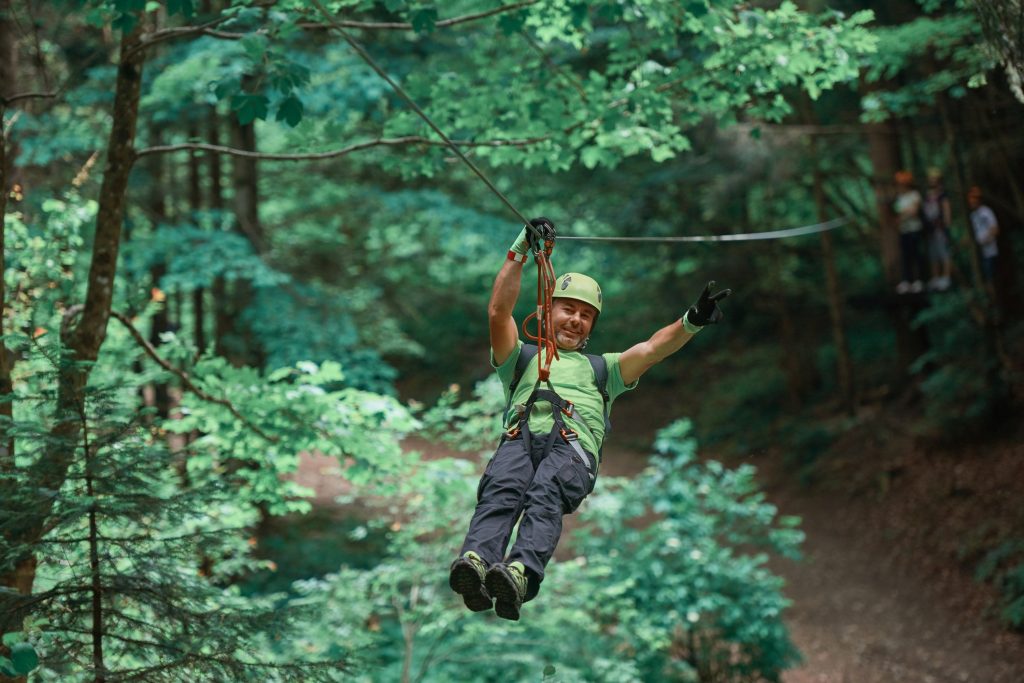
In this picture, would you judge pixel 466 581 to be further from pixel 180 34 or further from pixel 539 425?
pixel 180 34

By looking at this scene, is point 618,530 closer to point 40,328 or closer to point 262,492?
point 262,492

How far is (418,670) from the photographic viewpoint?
8164mm

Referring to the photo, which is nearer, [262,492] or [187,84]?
[262,492]

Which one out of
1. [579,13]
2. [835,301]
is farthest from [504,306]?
[835,301]

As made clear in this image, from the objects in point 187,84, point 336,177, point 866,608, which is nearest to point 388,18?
point 187,84

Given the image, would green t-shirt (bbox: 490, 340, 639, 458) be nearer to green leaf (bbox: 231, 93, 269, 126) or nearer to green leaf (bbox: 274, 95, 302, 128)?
green leaf (bbox: 274, 95, 302, 128)

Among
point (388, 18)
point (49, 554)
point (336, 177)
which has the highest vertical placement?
point (336, 177)

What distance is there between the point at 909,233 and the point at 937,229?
52 cm

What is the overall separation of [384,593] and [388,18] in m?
5.99

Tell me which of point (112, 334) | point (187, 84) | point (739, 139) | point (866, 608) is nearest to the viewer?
point (112, 334)

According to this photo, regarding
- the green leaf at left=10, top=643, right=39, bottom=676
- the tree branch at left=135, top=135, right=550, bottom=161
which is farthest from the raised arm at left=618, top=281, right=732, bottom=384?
the green leaf at left=10, top=643, right=39, bottom=676

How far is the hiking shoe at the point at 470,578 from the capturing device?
332 cm

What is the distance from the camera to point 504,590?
10.9 ft

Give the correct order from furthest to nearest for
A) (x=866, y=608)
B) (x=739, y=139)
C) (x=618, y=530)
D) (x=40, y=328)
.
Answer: (x=739, y=139)
(x=866, y=608)
(x=618, y=530)
(x=40, y=328)
